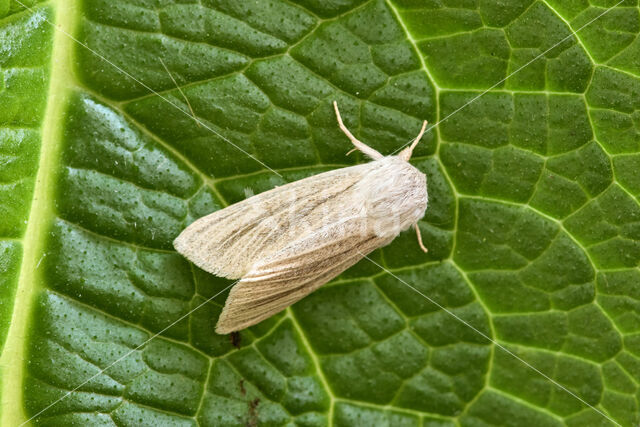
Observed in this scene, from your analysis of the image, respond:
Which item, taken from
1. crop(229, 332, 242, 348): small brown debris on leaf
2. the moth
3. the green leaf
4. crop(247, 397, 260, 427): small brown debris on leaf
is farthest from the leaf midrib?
crop(247, 397, 260, 427): small brown debris on leaf

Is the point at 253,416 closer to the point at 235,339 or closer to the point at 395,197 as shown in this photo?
the point at 235,339

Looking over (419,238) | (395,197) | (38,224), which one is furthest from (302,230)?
(38,224)

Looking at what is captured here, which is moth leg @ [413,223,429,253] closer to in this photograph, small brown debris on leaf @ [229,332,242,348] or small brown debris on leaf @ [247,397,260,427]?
small brown debris on leaf @ [229,332,242,348]

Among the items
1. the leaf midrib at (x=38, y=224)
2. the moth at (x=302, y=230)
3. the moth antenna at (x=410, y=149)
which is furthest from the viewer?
the moth antenna at (x=410, y=149)

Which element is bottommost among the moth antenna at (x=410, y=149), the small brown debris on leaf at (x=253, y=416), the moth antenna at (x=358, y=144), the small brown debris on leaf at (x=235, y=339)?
the small brown debris on leaf at (x=253, y=416)

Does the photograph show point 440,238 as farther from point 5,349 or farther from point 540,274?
point 5,349

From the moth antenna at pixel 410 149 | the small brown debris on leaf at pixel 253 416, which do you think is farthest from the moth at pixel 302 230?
the small brown debris on leaf at pixel 253 416

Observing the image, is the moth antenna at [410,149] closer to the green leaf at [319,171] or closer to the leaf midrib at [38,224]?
the green leaf at [319,171]

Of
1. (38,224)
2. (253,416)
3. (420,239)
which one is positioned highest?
(38,224)
